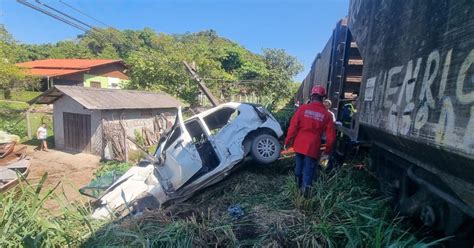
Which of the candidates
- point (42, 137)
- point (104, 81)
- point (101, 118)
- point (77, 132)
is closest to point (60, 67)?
point (104, 81)

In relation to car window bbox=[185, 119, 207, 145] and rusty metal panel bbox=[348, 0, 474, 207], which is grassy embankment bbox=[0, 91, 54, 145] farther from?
rusty metal panel bbox=[348, 0, 474, 207]

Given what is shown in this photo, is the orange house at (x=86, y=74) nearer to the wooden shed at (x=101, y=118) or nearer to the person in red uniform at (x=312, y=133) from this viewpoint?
the wooden shed at (x=101, y=118)

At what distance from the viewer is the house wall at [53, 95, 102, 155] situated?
16125 mm

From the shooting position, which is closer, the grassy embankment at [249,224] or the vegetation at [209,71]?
the grassy embankment at [249,224]

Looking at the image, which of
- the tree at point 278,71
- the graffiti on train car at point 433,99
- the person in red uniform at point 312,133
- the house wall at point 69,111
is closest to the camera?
the graffiti on train car at point 433,99

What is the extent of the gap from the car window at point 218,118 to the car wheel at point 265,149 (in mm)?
1204

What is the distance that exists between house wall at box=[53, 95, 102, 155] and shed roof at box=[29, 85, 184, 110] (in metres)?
0.47

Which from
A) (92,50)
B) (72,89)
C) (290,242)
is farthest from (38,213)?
(92,50)

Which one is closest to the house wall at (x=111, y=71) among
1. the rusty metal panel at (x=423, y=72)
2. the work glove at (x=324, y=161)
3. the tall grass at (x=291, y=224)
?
the work glove at (x=324, y=161)

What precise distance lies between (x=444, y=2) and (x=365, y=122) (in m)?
1.78

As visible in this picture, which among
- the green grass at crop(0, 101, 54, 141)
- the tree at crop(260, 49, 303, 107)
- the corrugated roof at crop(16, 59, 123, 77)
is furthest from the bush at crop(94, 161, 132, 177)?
the corrugated roof at crop(16, 59, 123, 77)

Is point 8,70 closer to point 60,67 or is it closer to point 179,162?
point 60,67

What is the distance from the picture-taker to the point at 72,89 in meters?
17.0

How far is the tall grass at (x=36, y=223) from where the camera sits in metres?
3.20
